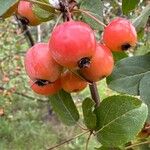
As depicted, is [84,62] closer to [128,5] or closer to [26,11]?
[26,11]

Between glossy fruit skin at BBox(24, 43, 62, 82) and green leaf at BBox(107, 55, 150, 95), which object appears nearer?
glossy fruit skin at BBox(24, 43, 62, 82)

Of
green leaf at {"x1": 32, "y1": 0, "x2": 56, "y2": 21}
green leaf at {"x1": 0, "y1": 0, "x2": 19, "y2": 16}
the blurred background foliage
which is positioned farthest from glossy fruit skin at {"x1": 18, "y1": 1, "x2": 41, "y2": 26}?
the blurred background foliage

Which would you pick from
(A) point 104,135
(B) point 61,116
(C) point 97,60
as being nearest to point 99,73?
(C) point 97,60

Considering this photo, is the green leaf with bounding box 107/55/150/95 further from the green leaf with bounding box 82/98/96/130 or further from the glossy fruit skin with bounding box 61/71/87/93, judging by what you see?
the glossy fruit skin with bounding box 61/71/87/93

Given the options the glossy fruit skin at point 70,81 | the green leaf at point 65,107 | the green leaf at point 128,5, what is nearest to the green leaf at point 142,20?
the green leaf at point 128,5

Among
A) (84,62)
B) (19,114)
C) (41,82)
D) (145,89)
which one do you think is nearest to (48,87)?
(41,82)

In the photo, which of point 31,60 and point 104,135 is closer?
point 31,60

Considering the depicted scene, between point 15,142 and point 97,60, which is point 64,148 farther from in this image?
point 97,60
